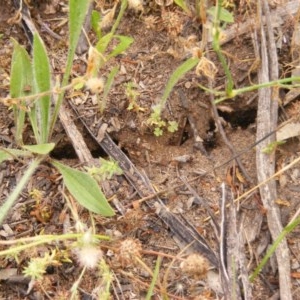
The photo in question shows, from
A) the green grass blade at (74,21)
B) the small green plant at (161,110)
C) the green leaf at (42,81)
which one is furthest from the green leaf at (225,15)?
the green leaf at (42,81)

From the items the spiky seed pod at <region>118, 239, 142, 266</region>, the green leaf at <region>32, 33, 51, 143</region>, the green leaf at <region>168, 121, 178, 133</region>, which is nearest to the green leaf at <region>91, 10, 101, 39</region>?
the green leaf at <region>32, 33, 51, 143</region>

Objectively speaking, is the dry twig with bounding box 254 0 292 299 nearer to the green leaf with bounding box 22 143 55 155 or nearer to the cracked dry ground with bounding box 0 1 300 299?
the cracked dry ground with bounding box 0 1 300 299

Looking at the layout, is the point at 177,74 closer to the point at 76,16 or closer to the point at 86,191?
the point at 76,16

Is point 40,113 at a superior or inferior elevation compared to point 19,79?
inferior

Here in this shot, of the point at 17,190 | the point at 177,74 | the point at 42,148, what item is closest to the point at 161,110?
the point at 177,74

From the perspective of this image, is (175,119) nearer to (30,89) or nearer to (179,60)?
(179,60)

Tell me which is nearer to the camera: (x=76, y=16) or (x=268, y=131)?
(x=76, y=16)
